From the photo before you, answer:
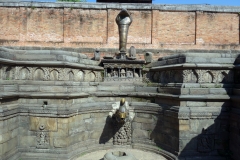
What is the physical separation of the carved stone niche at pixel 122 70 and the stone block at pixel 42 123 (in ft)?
9.27

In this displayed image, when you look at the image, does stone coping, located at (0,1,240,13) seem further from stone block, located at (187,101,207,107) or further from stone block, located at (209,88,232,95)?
stone block, located at (187,101,207,107)

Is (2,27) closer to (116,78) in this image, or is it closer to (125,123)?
(116,78)

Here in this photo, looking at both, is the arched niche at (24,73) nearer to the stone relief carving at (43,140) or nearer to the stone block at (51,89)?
the stone block at (51,89)

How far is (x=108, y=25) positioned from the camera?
44.2 feet

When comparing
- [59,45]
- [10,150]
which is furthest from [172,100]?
[59,45]

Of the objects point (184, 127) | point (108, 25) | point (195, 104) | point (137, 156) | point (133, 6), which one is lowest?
point (137, 156)

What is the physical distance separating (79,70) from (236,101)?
185 inches

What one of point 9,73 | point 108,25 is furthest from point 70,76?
point 108,25

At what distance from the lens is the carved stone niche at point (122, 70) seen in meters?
8.41

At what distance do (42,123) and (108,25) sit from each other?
8717 millimetres

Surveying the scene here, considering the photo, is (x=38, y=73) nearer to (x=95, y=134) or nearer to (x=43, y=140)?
(x=43, y=140)

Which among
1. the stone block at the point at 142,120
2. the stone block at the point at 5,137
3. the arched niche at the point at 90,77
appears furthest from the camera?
the arched niche at the point at 90,77

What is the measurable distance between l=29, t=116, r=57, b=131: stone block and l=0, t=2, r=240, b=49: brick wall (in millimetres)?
7712

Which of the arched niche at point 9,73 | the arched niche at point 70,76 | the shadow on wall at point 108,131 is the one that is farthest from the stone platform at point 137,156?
the arched niche at point 9,73
